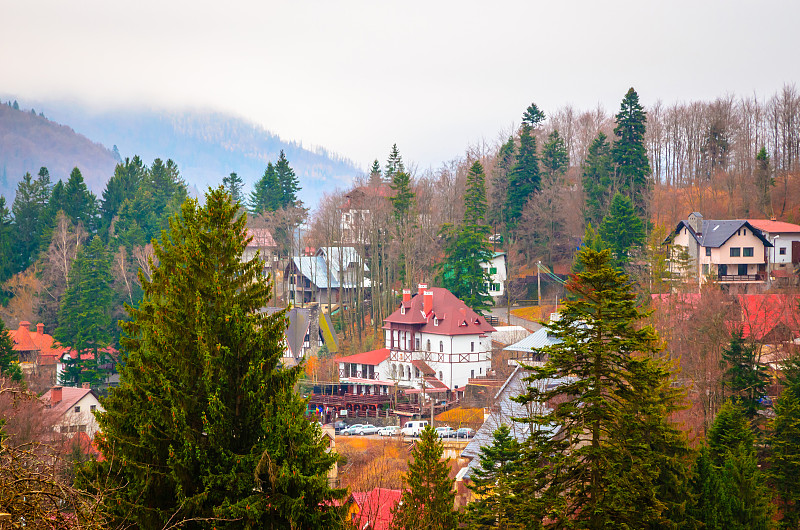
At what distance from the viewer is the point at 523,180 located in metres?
72.7

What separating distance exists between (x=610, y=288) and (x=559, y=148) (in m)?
65.4

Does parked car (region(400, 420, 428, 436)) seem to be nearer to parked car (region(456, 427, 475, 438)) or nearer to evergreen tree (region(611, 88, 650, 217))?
parked car (region(456, 427, 475, 438))

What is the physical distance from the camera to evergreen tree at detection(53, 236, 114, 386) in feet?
192

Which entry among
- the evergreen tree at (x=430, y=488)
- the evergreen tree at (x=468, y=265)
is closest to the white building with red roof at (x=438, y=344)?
the evergreen tree at (x=468, y=265)

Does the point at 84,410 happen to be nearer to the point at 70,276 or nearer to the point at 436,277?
the point at 70,276

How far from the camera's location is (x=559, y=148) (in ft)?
258

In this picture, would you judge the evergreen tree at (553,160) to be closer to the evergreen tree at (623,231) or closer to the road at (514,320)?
the road at (514,320)

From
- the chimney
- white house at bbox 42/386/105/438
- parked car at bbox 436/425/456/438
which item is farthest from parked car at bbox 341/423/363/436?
the chimney

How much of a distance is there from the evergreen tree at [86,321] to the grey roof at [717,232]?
159 feet

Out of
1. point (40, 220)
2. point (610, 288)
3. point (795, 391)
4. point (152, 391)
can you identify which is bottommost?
point (795, 391)

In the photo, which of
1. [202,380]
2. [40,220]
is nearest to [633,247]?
[202,380]

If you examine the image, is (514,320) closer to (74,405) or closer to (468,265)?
(468,265)

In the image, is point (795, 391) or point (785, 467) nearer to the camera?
point (785, 467)

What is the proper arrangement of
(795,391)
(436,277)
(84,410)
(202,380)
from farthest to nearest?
(436,277) → (84,410) → (795,391) → (202,380)
